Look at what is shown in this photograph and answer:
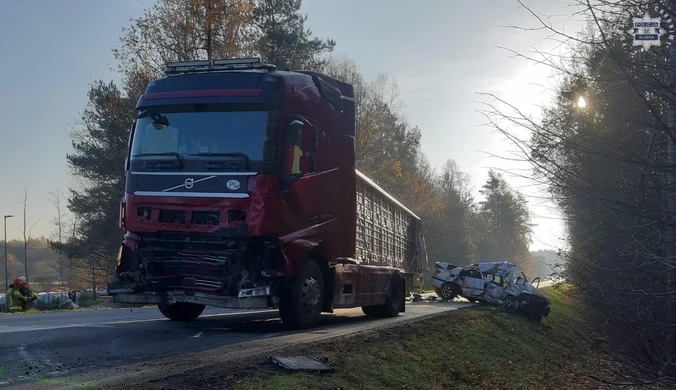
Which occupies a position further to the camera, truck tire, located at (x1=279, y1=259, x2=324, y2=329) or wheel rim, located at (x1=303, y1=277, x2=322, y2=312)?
wheel rim, located at (x1=303, y1=277, x2=322, y2=312)

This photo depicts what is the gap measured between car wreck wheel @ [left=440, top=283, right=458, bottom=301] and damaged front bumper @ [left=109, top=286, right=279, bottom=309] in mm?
18911

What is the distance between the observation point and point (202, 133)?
9.67 meters

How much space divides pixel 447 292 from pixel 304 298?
18.4 meters

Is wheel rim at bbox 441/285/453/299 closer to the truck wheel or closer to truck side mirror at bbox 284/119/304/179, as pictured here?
the truck wheel

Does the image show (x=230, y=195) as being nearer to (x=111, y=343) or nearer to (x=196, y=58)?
(x=111, y=343)

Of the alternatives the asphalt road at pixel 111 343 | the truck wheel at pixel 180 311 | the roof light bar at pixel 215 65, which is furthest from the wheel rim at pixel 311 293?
the roof light bar at pixel 215 65

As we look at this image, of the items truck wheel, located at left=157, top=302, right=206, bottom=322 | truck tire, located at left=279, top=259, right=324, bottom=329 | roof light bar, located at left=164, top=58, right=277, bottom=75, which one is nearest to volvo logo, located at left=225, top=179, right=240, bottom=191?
truck tire, located at left=279, top=259, right=324, bottom=329

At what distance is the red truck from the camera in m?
9.10

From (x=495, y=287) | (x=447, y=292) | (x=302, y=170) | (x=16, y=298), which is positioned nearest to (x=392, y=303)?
(x=302, y=170)

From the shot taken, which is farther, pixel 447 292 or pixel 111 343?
pixel 447 292

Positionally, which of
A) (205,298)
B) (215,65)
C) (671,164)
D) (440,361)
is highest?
(215,65)

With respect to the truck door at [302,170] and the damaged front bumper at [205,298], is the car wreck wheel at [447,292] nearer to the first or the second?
the truck door at [302,170]

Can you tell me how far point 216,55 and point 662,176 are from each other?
85.0 feet

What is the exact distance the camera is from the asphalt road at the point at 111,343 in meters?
6.31
